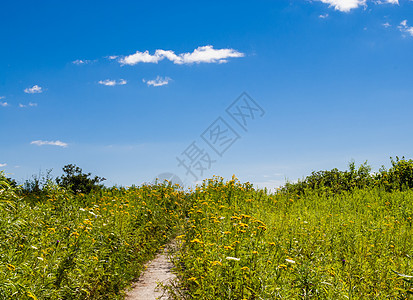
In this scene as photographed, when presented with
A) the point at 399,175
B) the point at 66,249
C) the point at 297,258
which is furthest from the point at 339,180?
the point at 66,249

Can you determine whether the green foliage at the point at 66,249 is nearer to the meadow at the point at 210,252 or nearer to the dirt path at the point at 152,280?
the meadow at the point at 210,252

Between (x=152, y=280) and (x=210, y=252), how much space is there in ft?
8.51

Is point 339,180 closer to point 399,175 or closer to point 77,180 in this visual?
point 399,175

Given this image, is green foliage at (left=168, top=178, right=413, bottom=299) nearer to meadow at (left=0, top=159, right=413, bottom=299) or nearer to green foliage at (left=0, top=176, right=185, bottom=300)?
meadow at (left=0, top=159, right=413, bottom=299)

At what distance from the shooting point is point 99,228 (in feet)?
17.7

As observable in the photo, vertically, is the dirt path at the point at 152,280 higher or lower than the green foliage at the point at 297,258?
lower

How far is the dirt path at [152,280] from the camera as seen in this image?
536 centimetres

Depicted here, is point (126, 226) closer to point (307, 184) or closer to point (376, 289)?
point (376, 289)

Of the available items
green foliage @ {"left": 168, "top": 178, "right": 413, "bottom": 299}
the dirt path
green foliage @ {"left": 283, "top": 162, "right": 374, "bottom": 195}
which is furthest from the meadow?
green foliage @ {"left": 283, "top": 162, "right": 374, "bottom": 195}

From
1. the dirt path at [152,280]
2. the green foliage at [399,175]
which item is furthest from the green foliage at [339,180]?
the dirt path at [152,280]

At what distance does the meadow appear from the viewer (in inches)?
137

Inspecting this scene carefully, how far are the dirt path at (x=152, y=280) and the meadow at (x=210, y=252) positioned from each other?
166 millimetres

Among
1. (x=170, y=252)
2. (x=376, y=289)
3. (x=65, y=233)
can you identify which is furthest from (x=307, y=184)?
(x=65, y=233)

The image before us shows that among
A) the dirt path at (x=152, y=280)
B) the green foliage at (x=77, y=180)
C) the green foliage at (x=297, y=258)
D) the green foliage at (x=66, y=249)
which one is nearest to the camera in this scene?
the green foliage at (x=66, y=249)
